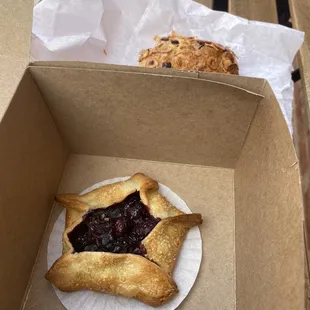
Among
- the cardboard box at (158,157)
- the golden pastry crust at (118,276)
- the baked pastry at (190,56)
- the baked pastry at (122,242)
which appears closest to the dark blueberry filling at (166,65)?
the baked pastry at (190,56)

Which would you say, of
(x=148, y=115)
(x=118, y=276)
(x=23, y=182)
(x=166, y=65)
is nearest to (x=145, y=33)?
(x=166, y=65)

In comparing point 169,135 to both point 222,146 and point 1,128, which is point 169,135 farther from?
point 1,128

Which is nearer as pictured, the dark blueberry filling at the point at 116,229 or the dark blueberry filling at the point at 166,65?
the dark blueberry filling at the point at 116,229

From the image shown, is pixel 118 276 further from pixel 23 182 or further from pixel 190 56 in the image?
pixel 190 56

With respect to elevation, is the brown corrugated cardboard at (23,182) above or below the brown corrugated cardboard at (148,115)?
below

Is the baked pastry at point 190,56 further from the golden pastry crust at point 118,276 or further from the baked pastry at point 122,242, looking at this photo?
the golden pastry crust at point 118,276

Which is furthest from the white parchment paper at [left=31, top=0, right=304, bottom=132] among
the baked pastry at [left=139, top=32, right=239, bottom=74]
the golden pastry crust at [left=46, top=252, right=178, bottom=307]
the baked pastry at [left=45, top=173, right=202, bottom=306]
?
the golden pastry crust at [left=46, top=252, right=178, bottom=307]

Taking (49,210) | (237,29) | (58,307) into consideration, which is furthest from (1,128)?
(237,29)
